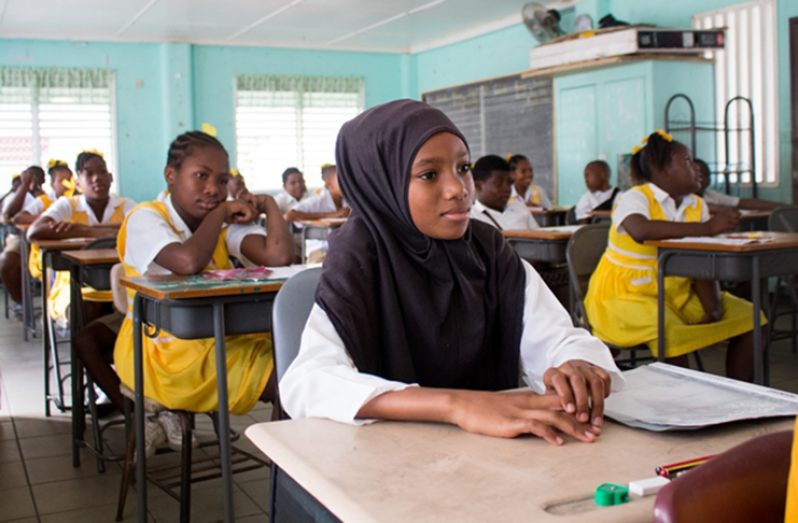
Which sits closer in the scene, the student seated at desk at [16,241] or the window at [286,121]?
the student seated at desk at [16,241]

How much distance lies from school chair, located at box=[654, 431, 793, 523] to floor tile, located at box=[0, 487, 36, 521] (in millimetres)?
2366

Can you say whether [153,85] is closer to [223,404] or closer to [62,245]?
[62,245]

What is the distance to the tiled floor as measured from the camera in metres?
2.49

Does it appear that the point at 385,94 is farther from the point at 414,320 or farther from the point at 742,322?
the point at 414,320

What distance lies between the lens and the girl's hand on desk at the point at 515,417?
3.08 ft

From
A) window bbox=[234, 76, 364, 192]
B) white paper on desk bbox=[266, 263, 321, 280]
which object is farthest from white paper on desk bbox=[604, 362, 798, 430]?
window bbox=[234, 76, 364, 192]

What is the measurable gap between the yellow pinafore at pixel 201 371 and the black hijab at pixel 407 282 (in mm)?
974

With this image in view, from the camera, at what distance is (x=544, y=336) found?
1322 millimetres

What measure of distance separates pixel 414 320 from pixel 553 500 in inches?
22.3

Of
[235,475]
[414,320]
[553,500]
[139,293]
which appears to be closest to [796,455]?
[553,500]

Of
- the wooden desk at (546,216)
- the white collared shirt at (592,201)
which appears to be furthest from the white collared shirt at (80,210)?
the white collared shirt at (592,201)

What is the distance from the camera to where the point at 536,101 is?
830 cm

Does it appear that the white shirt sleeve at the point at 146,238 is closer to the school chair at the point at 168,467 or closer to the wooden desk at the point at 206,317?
the school chair at the point at 168,467

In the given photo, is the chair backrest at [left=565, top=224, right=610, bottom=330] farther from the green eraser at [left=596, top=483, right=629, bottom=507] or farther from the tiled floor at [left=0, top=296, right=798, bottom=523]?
the green eraser at [left=596, top=483, right=629, bottom=507]
